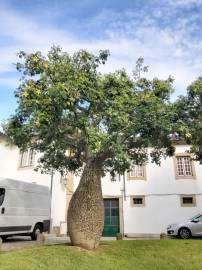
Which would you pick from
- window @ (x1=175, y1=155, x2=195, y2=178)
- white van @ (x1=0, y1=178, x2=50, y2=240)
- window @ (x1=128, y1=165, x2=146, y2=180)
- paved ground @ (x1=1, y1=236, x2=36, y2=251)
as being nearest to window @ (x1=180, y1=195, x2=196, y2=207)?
window @ (x1=175, y1=155, x2=195, y2=178)

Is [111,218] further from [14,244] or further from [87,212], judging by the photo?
[87,212]

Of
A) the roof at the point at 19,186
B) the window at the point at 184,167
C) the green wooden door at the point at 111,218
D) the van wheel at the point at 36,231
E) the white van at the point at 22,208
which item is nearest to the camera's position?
the white van at the point at 22,208

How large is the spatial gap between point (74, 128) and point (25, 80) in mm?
2407

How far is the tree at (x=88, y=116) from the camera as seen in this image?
9508 millimetres

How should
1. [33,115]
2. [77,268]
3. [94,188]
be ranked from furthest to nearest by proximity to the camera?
[94,188], [33,115], [77,268]

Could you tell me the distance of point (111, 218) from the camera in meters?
22.0

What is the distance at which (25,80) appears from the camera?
417 inches

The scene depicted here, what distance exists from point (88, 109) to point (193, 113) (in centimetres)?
402

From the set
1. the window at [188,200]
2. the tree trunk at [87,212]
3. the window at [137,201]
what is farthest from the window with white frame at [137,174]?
the tree trunk at [87,212]

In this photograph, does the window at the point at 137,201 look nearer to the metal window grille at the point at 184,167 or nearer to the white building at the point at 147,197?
the white building at the point at 147,197

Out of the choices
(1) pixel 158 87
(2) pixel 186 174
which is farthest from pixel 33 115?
(2) pixel 186 174

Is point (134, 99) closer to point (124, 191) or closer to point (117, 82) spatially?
point (117, 82)

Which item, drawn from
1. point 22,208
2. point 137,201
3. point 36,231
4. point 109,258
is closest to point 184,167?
point 137,201

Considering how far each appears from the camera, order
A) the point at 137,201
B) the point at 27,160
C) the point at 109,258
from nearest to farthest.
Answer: the point at 109,258 < the point at 137,201 < the point at 27,160
